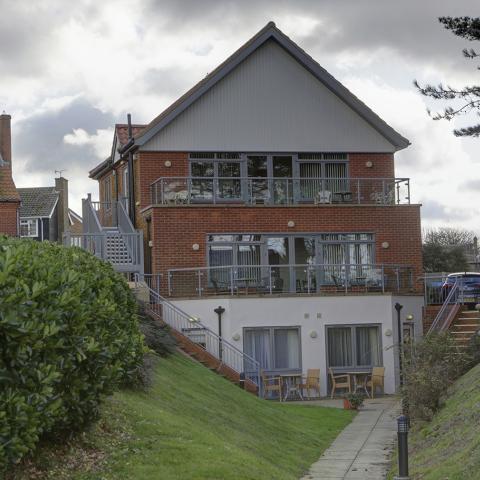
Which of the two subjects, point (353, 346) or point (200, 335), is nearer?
point (200, 335)

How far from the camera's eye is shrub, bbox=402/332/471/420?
20406 millimetres

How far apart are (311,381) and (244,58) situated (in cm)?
1198

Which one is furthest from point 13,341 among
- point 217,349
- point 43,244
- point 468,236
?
point 468,236

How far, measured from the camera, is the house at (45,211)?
238ft

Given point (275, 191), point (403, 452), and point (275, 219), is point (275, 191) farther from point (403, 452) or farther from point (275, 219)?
point (403, 452)

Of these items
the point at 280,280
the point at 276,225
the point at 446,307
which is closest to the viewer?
the point at 280,280

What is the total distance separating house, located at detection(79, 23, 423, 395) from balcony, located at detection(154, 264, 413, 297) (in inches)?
2.2

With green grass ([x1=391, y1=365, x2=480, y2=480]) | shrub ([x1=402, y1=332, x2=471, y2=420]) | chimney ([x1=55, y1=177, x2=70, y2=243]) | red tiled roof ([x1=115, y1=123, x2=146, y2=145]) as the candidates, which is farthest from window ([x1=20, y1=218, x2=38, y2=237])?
green grass ([x1=391, y1=365, x2=480, y2=480])

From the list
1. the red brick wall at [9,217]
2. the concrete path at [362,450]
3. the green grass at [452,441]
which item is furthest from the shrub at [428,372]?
the red brick wall at [9,217]

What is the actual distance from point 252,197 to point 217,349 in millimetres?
6506

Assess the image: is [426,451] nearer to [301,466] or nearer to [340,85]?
[301,466]

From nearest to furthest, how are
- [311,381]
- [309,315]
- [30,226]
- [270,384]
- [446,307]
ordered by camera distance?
Answer: [270,384], [311,381], [309,315], [446,307], [30,226]

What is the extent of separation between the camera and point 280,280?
3234 centimetres

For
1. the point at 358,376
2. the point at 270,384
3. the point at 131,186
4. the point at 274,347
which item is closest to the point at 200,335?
the point at 274,347
